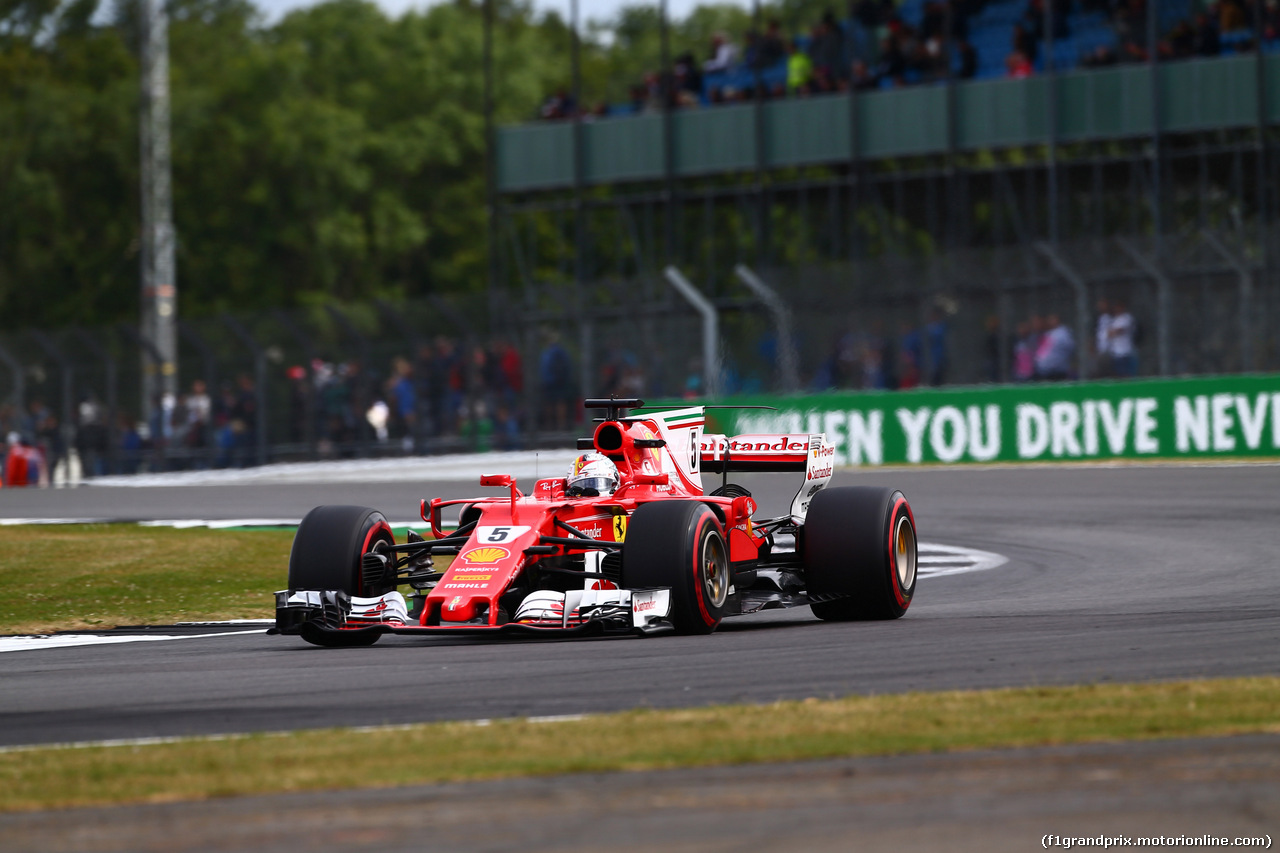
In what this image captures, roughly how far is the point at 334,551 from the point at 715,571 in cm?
207

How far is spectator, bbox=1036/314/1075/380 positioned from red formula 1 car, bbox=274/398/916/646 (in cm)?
1403

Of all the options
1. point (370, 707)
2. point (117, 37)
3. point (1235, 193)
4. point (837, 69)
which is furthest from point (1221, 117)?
point (117, 37)

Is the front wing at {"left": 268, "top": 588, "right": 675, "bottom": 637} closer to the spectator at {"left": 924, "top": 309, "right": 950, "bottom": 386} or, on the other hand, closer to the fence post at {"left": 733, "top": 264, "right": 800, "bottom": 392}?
the spectator at {"left": 924, "top": 309, "right": 950, "bottom": 386}

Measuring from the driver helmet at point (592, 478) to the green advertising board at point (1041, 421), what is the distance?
13.3 m

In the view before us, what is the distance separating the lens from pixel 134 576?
1466cm

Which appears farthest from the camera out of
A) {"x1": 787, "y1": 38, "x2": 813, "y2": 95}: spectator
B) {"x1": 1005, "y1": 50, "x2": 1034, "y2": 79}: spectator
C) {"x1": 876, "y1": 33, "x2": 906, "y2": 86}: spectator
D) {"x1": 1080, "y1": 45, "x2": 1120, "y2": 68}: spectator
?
{"x1": 787, "y1": 38, "x2": 813, "y2": 95}: spectator

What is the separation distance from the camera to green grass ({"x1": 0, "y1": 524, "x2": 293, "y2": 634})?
12.9m

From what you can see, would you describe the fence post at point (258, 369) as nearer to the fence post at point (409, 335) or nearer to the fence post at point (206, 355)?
the fence post at point (206, 355)

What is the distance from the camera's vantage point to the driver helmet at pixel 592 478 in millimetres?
10938

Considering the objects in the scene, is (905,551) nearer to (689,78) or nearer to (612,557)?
(612,557)

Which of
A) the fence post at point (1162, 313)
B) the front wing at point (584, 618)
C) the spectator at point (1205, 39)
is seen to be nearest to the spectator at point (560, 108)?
the spectator at point (1205, 39)

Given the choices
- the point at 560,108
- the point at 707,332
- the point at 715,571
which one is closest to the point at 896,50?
the point at 560,108

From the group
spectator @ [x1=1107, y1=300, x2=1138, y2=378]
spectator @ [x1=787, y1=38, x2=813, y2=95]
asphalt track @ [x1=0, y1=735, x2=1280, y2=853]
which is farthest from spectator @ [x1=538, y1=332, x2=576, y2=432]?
asphalt track @ [x1=0, y1=735, x2=1280, y2=853]

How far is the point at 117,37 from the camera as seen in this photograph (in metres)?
65.9
